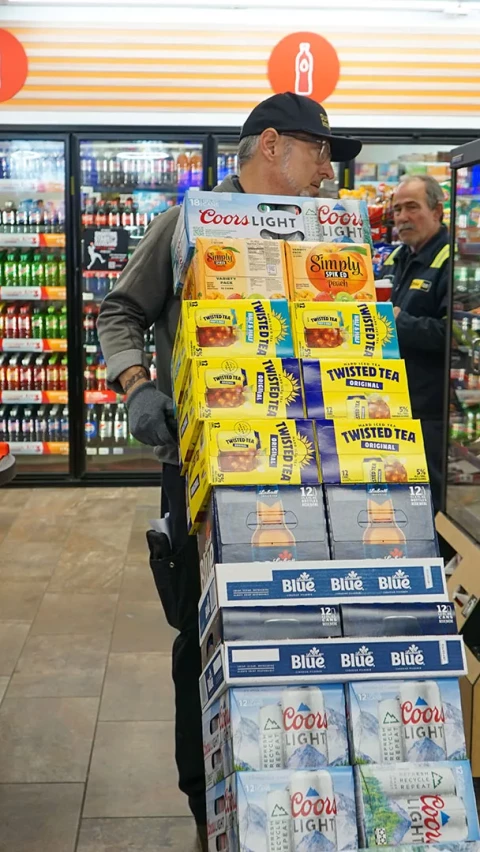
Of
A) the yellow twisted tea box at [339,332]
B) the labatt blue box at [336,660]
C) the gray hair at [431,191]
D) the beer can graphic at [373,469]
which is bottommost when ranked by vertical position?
the labatt blue box at [336,660]

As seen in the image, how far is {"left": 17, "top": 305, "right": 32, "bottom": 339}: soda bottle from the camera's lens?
6.51 m

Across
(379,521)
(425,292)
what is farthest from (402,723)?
(425,292)

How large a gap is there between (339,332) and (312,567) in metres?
0.50

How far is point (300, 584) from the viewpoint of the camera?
1706 mm

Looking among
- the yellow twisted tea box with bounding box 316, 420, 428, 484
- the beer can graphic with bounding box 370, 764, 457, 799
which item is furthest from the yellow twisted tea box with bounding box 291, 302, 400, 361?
the beer can graphic with bounding box 370, 764, 457, 799

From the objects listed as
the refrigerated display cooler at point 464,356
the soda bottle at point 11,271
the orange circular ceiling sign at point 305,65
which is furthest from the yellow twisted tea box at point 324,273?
the soda bottle at point 11,271

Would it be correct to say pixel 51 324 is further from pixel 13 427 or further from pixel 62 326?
pixel 13 427

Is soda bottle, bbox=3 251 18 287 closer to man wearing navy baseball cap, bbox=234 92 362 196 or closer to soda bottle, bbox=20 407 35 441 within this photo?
soda bottle, bbox=20 407 35 441

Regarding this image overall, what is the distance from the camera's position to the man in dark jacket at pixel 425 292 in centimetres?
417

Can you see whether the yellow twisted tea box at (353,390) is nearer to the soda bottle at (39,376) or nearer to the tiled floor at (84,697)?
the tiled floor at (84,697)

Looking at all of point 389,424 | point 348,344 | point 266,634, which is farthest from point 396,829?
point 348,344

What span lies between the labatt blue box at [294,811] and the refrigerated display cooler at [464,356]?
72.8 inches

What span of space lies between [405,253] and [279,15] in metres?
2.79

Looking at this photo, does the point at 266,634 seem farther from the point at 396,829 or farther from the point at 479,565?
the point at 479,565
